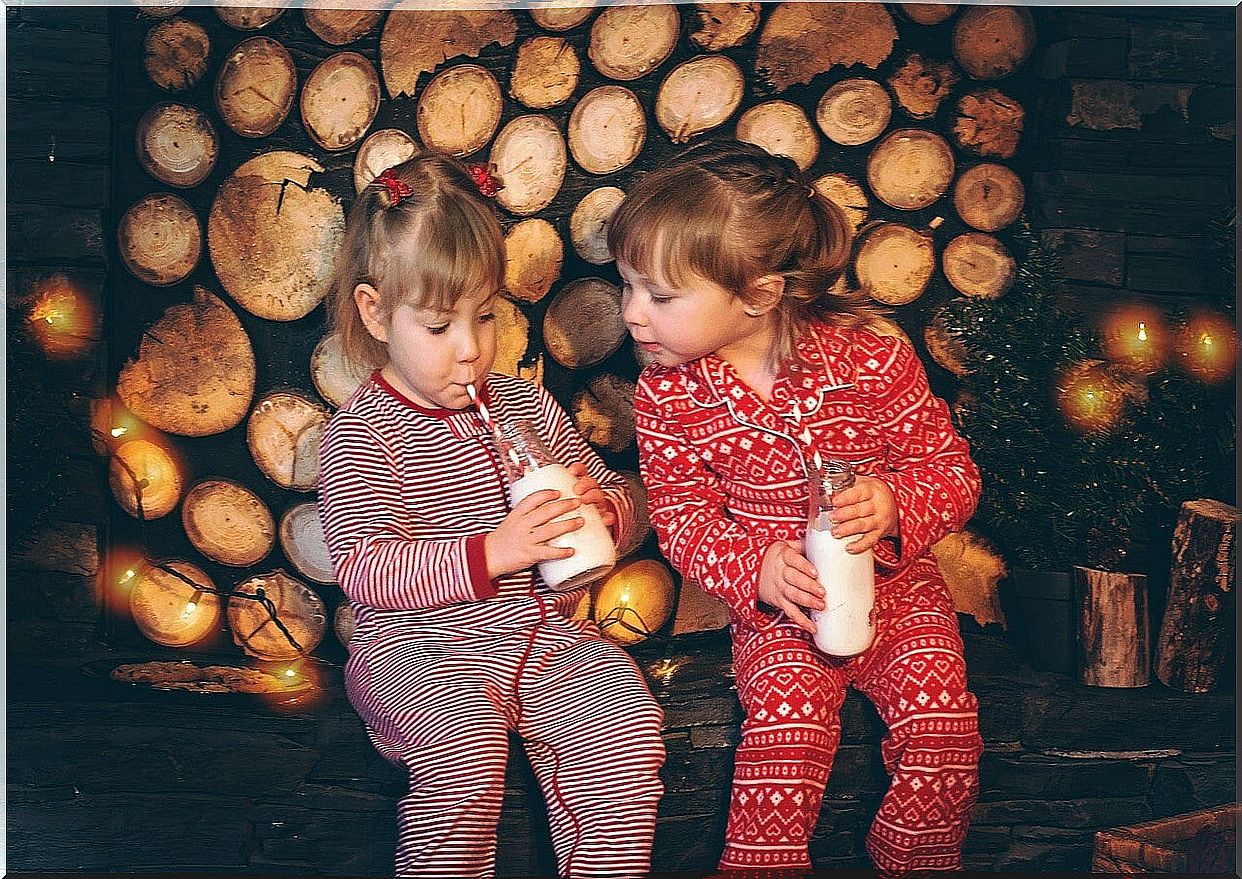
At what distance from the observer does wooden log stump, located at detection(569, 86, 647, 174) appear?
5.78 feet

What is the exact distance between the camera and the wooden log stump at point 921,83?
1796 mm

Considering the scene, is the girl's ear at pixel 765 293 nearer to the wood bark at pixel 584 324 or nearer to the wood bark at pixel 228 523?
the wood bark at pixel 584 324

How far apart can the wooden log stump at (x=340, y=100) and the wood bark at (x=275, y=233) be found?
5 centimetres

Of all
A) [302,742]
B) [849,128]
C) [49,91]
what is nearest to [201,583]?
[302,742]

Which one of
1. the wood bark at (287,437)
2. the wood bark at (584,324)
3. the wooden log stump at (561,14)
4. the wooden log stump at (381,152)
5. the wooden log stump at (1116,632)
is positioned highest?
the wooden log stump at (561,14)

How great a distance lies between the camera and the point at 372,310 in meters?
1.62

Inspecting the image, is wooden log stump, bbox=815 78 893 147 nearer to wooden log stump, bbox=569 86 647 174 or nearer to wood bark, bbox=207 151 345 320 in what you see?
wooden log stump, bbox=569 86 647 174

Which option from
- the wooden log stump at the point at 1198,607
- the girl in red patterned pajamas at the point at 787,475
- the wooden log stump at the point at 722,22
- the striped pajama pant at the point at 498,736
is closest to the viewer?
the striped pajama pant at the point at 498,736

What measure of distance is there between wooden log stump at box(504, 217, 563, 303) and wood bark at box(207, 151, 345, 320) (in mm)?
253

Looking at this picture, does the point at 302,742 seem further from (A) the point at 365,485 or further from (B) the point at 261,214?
(B) the point at 261,214

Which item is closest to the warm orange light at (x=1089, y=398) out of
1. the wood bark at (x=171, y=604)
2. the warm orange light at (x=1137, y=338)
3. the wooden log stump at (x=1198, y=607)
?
the warm orange light at (x=1137, y=338)

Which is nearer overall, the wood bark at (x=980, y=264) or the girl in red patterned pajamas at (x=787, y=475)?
the girl in red patterned pajamas at (x=787, y=475)

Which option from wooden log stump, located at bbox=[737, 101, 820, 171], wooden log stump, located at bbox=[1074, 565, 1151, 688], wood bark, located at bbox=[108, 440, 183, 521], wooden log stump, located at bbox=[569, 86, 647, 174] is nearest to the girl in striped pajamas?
wooden log stump, located at bbox=[569, 86, 647, 174]

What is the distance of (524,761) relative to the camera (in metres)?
1.51
